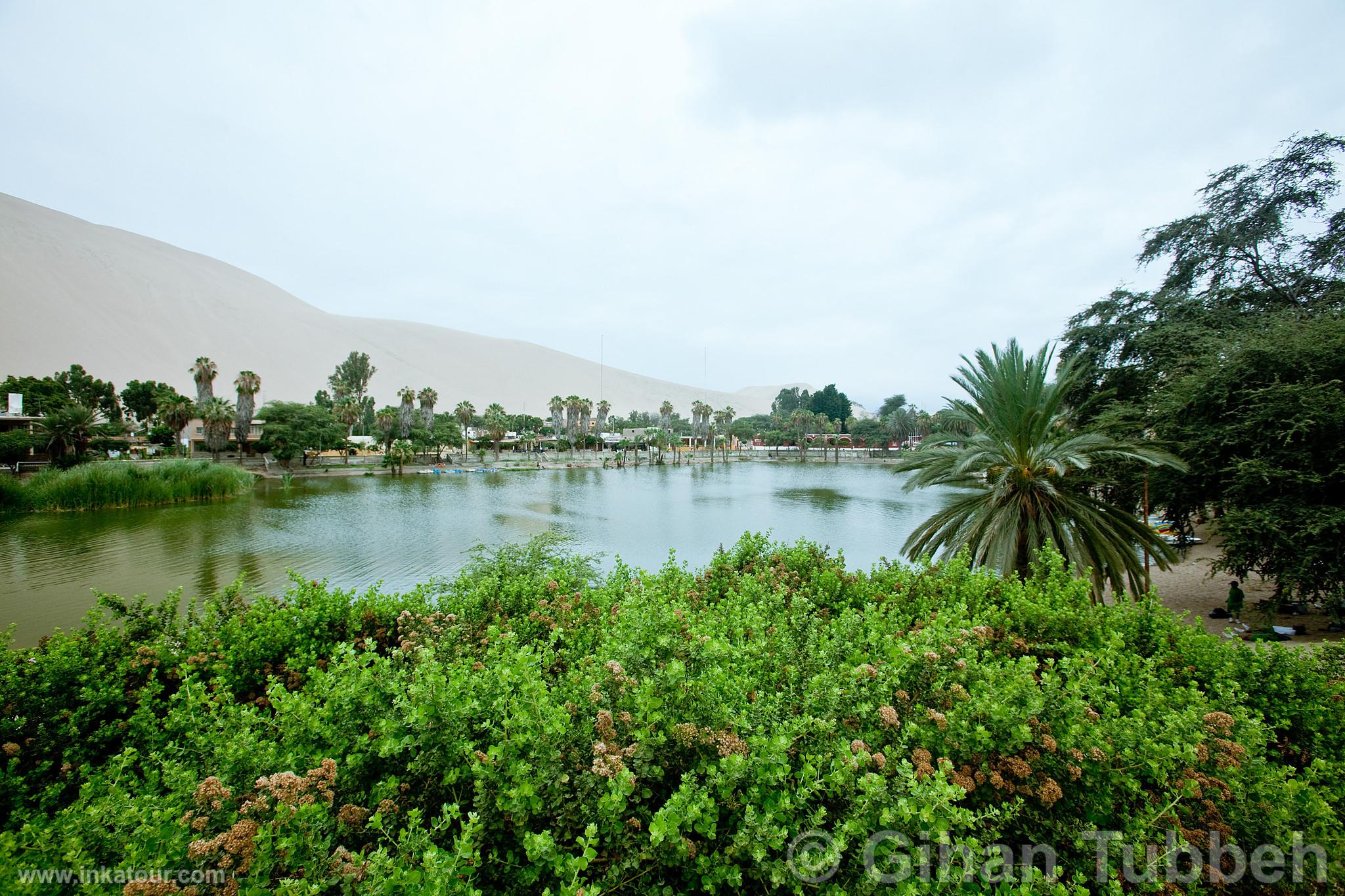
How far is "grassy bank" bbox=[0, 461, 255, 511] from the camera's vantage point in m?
22.4

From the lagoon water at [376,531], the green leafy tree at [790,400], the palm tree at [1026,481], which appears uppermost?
the green leafy tree at [790,400]

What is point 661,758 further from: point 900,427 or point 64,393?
point 900,427

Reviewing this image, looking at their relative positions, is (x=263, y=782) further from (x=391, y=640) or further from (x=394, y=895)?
(x=391, y=640)

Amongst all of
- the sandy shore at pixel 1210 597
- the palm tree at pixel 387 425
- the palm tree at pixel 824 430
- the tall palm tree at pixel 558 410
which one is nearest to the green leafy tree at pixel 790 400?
the palm tree at pixel 824 430

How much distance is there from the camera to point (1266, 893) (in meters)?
1.99

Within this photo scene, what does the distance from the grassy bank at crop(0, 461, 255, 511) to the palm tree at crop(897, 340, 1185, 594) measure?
33.4 meters

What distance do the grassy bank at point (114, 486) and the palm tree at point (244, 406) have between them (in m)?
21.9

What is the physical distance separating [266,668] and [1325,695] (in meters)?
6.64

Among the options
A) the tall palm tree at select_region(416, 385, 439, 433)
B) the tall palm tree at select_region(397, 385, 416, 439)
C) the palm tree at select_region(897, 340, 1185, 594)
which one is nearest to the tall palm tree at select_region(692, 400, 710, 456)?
the tall palm tree at select_region(416, 385, 439, 433)

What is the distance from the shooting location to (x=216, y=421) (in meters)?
44.7

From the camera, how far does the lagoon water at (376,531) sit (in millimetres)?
13500

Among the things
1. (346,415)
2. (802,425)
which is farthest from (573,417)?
(802,425)

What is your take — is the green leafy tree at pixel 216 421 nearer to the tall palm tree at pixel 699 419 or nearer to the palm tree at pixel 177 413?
the palm tree at pixel 177 413

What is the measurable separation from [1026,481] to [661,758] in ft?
20.0
